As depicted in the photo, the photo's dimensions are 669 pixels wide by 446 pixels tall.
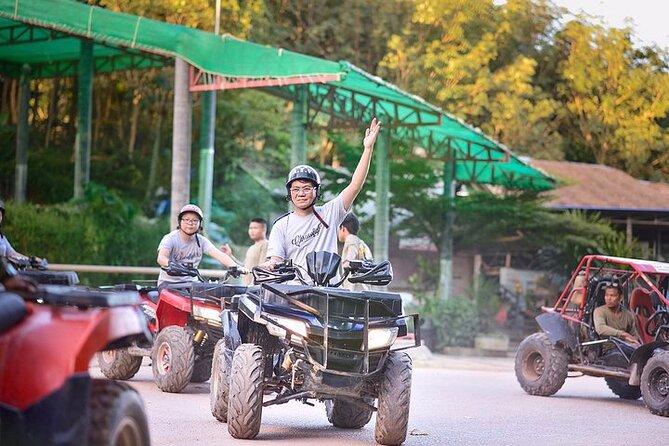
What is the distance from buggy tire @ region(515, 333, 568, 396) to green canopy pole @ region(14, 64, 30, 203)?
16.4 meters

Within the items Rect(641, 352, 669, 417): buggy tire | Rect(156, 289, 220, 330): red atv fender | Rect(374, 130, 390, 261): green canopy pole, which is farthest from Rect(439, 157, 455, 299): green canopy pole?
Rect(156, 289, 220, 330): red atv fender

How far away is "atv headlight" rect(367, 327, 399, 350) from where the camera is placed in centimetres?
1002

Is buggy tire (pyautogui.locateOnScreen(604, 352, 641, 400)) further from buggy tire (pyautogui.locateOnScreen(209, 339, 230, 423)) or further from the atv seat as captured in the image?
buggy tire (pyautogui.locateOnScreen(209, 339, 230, 423))

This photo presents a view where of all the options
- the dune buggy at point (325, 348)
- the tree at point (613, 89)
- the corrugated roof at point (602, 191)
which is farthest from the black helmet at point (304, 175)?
the tree at point (613, 89)

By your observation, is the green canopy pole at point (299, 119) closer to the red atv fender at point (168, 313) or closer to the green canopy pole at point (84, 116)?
the green canopy pole at point (84, 116)

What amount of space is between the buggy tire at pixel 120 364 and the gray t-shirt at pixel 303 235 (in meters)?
4.58

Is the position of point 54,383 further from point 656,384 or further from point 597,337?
point 597,337

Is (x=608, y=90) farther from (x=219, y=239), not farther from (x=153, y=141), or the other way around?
(x=219, y=239)

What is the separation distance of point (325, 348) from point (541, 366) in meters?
7.75

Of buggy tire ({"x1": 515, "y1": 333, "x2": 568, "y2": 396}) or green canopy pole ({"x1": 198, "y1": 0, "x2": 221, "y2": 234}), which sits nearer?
buggy tire ({"x1": 515, "y1": 333, "x2": 568, "y2": 396})

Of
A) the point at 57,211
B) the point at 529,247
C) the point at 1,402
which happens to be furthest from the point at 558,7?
the point at 1,402

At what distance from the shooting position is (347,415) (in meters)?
11.7

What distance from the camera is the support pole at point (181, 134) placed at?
2369 centimetres

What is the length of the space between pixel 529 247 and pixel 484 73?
381 inches
